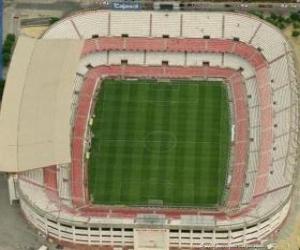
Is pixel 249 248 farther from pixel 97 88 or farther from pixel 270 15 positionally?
pixel 270 15

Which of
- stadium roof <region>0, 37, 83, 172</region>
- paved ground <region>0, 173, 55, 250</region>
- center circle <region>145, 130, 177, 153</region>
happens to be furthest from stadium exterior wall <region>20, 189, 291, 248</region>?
center circle <region>145, 130, 177, 153</region>

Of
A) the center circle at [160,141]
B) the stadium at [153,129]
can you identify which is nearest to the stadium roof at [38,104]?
the stadium at [153,129]

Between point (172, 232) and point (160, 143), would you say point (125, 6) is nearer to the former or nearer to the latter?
point (160, 143)

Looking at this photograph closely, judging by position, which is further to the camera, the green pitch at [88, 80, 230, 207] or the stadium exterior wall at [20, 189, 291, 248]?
the green pitch at [88, 80, 230, 207]

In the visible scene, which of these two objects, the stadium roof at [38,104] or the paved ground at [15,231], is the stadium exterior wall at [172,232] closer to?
the paved ground at [15,231]

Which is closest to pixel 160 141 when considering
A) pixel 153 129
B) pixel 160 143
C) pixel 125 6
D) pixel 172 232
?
pixel 160 143

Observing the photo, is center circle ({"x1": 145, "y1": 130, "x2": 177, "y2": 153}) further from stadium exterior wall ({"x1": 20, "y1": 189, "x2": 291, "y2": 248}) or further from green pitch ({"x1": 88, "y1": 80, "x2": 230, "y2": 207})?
stadium exterior wall ({"x1": 20, "y1": 189, "x2": 291, "y2": 248})

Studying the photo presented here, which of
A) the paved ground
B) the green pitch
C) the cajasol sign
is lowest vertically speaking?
the paved ground
